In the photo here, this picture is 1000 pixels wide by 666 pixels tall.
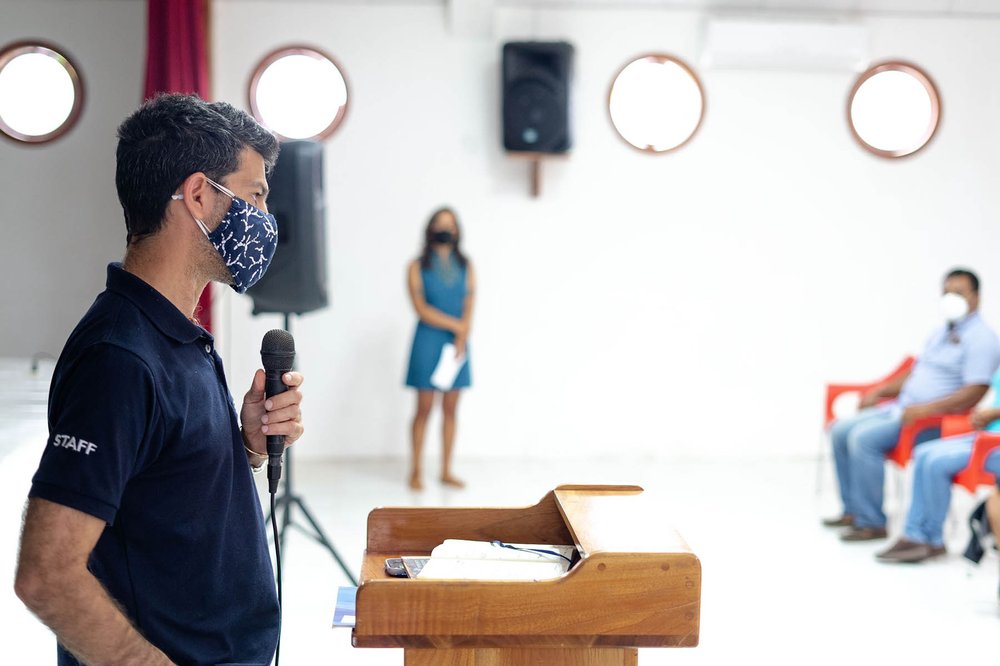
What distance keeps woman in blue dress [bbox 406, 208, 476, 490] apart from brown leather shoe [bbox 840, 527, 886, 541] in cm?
198

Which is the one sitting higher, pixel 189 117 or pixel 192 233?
pixel 189 117

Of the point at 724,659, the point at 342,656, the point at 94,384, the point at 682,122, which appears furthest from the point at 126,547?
the point at 682,122

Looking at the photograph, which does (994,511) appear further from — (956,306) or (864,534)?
(956,306)

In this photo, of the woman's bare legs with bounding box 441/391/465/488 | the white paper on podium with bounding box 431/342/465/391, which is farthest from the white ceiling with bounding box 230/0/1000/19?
the woman's bare legs with bounding box 441/391/465/488

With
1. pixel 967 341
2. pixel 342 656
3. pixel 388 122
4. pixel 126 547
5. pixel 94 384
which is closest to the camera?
pixel 94 384

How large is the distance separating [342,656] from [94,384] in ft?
7.61

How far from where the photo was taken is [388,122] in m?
5.83

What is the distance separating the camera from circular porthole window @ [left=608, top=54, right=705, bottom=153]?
5973 mm

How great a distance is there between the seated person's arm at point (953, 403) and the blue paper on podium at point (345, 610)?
3.52 meters

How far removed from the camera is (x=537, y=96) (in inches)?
219

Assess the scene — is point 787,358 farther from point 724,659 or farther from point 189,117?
point 189,117

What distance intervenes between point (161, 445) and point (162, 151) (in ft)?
1.23

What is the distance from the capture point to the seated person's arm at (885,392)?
5125 mm

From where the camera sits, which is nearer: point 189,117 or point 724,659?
point 189,117
